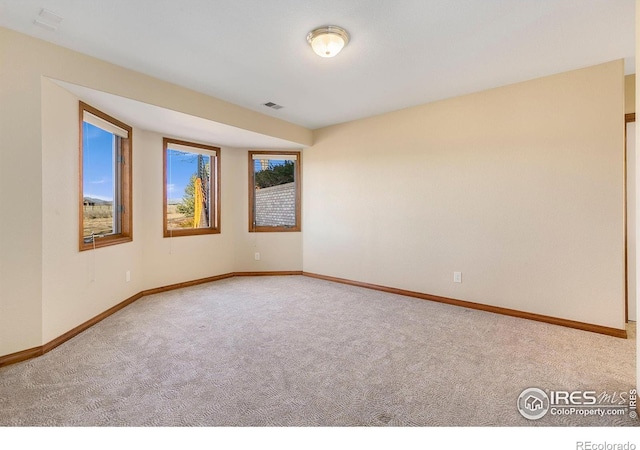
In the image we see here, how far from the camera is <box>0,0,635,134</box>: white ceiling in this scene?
192 centimetres

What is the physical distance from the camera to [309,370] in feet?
6.67

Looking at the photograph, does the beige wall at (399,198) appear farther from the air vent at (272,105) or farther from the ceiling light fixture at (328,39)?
the ceiling light fixture at (328,39)

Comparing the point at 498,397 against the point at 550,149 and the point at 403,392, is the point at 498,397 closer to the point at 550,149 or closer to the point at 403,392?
the point at 403,392

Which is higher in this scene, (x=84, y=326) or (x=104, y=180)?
(x=104, y=180)

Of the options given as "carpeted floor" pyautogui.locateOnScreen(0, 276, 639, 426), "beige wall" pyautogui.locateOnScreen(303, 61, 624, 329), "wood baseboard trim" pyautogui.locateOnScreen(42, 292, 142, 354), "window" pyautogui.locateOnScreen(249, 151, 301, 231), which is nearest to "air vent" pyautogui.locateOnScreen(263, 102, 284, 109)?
"beige wall" pyautogui.locateOnScreen(303, 61, 624, 329)

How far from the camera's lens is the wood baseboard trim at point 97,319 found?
85.1 inches

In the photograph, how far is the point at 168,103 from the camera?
3018 mm

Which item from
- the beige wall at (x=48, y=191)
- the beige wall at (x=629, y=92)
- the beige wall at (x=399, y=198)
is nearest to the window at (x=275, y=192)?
the beige wall at (x=399, y=198)

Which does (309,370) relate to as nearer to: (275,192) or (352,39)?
(352,39)

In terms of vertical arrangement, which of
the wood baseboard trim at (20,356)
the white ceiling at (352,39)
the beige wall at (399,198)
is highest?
the white ceiling at (352,39)

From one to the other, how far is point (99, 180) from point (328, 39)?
288 centimetres

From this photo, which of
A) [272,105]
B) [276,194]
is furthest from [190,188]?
[272,105]

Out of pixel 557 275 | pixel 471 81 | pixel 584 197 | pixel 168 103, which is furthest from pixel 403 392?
pixel 168 103

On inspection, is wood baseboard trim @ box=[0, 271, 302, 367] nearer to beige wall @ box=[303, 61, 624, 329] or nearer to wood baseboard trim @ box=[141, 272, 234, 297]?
wood baseboard trim @ box=[141, 272, 234, 297]
